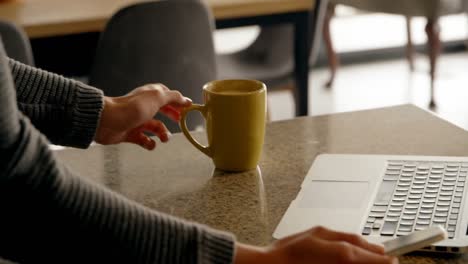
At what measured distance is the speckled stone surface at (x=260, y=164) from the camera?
99cm

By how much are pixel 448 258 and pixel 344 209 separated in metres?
0.15

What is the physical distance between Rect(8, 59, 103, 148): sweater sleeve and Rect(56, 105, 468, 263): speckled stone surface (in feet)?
0.27

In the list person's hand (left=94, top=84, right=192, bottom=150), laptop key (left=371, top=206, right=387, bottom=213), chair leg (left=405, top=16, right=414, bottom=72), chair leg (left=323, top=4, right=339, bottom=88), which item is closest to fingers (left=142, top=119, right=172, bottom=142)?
person's hand (left=94, top=84, right=192, bottom=150)

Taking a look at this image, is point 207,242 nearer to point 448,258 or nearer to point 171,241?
point 171,241

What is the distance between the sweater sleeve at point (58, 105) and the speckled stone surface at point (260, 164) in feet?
0.27

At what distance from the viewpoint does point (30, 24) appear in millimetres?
2221

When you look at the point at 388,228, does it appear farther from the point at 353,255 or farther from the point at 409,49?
the point at 409,49

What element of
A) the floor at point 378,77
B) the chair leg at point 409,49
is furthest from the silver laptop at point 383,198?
the chair leg at point 409,49

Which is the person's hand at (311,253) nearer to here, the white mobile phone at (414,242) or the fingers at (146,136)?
the white mobile phone at (414,242)

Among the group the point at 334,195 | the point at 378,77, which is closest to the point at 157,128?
the point at 334,195

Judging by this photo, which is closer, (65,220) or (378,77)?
(65,220)

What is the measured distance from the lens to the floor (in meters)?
3.71

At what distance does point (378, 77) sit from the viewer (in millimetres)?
4129

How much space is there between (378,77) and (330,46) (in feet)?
1.17
